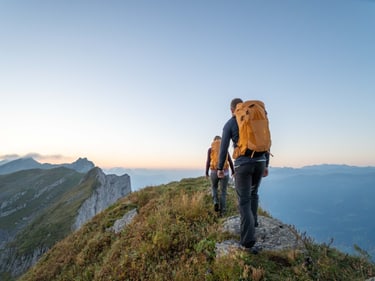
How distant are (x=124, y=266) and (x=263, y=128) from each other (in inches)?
181

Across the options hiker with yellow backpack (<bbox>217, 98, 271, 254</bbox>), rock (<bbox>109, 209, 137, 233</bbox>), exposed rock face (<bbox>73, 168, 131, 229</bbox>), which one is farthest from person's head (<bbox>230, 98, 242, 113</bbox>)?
exposed rock face (<bbox>73, 168, 131, 229</bbox>)

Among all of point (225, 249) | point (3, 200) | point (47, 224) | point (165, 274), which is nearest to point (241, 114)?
point (225, 249)

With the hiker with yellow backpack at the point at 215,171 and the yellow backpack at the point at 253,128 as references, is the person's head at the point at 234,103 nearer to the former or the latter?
the yellow backpack at the point at 253,128

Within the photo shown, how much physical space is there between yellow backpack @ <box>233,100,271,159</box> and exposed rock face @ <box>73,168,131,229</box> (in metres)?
76.4

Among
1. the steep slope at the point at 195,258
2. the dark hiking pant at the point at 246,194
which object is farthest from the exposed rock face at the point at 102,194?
the dark hiking pant at the point at 246,194

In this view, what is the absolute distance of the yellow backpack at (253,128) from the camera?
491 centimetres

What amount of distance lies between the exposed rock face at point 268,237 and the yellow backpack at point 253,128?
2154 mm

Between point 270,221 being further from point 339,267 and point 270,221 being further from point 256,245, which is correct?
point 339,267

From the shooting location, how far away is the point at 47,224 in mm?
79812

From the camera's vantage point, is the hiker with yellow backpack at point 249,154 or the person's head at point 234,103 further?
the person's head at point 234,103

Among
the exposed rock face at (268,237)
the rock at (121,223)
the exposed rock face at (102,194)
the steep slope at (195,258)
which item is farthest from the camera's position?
the exposed rock face at (102,194)

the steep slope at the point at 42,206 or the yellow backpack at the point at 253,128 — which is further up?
the yellow backpack at the point at 253,128

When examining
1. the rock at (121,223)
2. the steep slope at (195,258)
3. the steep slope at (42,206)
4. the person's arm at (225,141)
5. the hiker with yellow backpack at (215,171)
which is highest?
the person's arm at (225,141)

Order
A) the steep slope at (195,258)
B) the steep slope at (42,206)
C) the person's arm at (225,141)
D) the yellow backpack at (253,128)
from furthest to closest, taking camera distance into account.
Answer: the steep slope at (42,206), the person's arm at (225,141), the yellow backpack at (253,128), the steep slope at (195,258)
